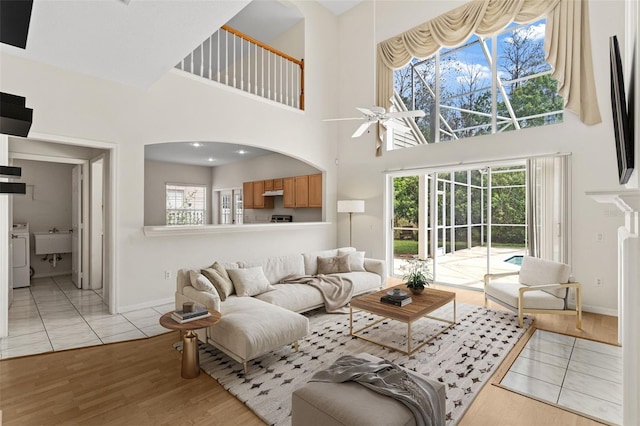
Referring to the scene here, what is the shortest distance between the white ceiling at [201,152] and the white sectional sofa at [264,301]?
355 cm

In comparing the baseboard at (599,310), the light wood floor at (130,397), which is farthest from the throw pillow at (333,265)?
the baseboard at (599,310)

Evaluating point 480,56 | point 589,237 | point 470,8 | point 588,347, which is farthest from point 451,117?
point 588,347

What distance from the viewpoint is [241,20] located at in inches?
275

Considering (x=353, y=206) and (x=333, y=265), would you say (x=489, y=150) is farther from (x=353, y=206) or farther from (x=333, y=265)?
(x=333, y=265)

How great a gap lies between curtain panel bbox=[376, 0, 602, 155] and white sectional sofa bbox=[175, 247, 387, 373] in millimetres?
3714

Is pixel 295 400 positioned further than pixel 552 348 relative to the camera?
No

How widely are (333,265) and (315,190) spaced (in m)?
2.51

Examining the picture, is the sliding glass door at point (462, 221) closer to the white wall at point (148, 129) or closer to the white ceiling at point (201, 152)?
the white wall at point (148, 129)

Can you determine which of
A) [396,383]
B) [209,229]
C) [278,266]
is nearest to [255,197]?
[209,229]

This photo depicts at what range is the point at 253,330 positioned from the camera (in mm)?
2729

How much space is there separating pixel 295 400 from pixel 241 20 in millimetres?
7621

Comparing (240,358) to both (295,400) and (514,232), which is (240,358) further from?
(514,232)

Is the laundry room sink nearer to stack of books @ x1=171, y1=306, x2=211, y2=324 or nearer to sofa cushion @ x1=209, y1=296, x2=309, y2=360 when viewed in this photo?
sofa cushion @ x1=209, y1=296, x2=309, y2=360

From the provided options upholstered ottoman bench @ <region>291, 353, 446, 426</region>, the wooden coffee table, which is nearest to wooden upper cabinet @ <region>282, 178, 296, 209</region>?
the wooden coffee table
